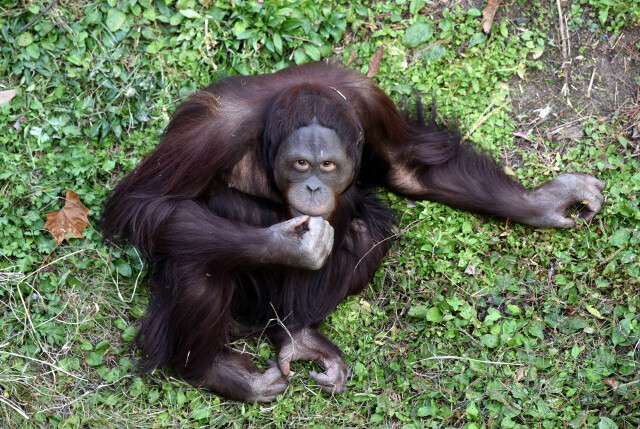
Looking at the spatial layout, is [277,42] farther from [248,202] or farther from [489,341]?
[489,341]

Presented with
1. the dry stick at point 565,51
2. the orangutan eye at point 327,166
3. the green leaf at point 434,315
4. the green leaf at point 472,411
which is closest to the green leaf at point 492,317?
the green leaf at point 434,315

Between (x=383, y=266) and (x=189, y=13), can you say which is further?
(x=189, y=13)

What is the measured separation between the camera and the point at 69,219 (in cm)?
488

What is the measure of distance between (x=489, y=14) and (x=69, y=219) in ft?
9.33

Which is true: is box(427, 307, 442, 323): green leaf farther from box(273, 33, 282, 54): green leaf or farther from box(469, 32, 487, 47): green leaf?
box(273, 33, 282, 54): green leaf

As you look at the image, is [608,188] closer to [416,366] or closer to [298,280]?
[416,366]

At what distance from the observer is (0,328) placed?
4.64 m

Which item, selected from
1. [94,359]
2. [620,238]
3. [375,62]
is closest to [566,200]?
[620,238]

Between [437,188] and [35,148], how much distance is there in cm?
241

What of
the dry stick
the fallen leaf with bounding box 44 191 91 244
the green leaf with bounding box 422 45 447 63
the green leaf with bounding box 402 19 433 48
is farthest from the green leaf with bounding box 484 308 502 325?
the fallen leaf with bounding box 44 191 91 244

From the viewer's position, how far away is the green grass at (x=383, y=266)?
4.42 meters

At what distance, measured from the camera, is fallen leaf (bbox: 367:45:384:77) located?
17.1 ft

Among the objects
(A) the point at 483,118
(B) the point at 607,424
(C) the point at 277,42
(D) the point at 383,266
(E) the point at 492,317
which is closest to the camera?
(B) the point at 607,424

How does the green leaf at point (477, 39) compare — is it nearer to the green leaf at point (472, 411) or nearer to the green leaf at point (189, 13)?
the green leaf at point (189, 13)
